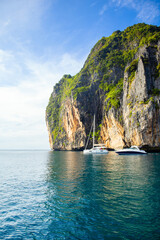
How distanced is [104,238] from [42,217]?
392cm

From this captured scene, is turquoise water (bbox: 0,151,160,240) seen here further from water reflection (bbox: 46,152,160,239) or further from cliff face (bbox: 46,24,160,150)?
cliff face (bbox: 46,24,160,150)

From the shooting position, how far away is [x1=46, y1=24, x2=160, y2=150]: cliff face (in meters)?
55.3

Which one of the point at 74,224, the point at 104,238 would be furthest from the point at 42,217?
the point at 104,238

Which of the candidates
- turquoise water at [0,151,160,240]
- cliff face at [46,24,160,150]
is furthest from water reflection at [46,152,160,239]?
cliff face at [46,24,160,150]

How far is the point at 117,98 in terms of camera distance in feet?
245

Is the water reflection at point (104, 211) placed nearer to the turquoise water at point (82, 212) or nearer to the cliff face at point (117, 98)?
the turquoise water at point (82, 212)

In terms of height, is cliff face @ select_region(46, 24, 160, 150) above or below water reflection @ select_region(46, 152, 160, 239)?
above

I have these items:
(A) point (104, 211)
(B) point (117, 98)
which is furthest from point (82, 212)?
(B) point (117, 98)

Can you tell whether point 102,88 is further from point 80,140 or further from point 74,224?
point 74,224

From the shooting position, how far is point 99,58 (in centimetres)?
9900

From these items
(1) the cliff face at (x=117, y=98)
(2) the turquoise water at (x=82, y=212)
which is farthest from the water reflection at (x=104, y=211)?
(1) the cliff face at (x=117, y=98)

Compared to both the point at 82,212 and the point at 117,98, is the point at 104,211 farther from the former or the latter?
the point at 117,98

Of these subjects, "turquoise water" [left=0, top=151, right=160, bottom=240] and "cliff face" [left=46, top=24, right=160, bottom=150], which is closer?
"turquoise water" [left=0, top=151, right=160, bottom=240]

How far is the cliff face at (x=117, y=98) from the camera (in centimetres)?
5534
